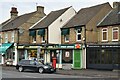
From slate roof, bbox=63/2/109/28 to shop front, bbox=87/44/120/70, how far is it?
4.08 meters

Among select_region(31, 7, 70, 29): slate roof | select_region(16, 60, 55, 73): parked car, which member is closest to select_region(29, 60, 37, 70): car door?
select_region(16, 60, 55, 73): parked car

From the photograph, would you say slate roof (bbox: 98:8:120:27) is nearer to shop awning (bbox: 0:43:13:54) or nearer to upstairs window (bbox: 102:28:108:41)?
upstairs window (bbox: 102:28:108:41)

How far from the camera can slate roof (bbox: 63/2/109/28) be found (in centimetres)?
3925

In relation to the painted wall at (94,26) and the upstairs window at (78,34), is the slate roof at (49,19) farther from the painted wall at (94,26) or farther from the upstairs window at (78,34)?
the painted wall at (94,26)

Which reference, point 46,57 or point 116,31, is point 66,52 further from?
point 116,31

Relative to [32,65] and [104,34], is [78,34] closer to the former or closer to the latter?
[104,34]

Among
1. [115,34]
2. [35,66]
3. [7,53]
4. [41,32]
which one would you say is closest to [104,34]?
[115,34]

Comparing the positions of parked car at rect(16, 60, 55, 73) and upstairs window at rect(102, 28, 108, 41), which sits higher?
upstairs window at rect(102, 28, 108, 41)

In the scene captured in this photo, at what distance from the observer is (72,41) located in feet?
129

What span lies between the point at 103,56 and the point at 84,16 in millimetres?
8522

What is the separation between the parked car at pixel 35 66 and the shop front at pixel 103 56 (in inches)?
256

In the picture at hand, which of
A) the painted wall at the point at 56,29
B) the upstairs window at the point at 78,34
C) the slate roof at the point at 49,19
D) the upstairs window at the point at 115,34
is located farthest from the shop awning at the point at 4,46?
the upstairs window at the point at 115,34

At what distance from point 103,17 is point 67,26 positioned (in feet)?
17.2

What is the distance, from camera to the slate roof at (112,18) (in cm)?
3578
